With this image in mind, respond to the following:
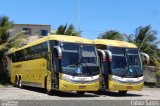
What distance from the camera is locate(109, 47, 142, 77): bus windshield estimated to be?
2293 cm

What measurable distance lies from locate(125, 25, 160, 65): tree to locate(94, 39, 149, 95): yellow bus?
14.7 m

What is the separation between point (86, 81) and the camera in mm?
21344

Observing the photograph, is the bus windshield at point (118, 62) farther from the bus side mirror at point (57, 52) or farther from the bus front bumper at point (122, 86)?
the bus side mirror at point (57, 52)

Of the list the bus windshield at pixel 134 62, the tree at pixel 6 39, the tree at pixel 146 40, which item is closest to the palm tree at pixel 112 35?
the tree at pixel 146 40

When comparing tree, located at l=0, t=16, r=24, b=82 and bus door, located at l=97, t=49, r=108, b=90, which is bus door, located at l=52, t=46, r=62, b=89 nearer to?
bus door, located at l=97, t=49, r=108, b=90

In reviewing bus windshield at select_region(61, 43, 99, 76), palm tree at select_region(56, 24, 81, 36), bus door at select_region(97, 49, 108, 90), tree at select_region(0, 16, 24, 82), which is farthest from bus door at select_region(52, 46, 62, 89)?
palm tree at select_region(56, 24, 81, 36)

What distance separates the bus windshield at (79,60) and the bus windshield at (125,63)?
1.55 metres

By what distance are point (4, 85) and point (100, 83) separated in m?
13.5

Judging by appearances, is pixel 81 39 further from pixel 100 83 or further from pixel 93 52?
pixel 100 83

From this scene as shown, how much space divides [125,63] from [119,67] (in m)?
0.45

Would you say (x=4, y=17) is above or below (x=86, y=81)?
above

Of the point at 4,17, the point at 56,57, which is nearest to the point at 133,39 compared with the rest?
the point at 4,17

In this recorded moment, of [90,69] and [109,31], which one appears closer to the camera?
[90,69]

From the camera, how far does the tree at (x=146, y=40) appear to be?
1518 inches
